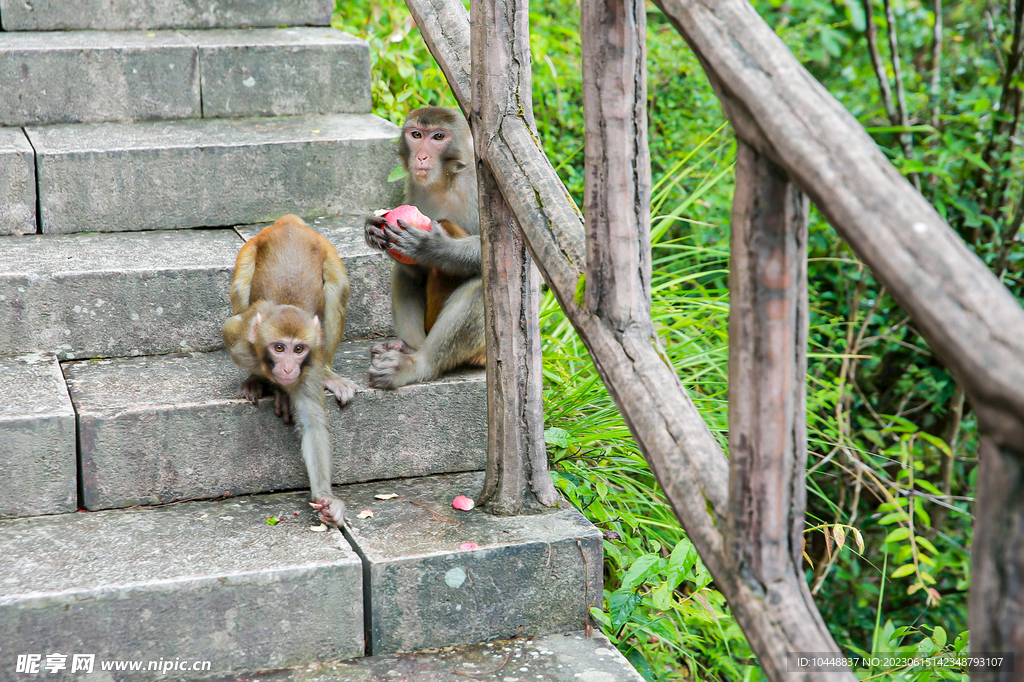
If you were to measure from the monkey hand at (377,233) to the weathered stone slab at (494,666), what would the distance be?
1245 millimetres

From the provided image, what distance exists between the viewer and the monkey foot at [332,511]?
2764mm

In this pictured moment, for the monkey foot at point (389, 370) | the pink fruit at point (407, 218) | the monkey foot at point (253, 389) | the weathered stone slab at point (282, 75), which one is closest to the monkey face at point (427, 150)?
the pink fruit at point (407, 218)

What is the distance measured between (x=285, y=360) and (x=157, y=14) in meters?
2.63

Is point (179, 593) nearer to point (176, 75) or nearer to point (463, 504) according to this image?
point (463, 504)

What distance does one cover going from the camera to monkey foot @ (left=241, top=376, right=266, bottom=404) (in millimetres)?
2947

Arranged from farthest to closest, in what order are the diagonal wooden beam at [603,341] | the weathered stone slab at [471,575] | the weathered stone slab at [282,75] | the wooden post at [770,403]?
the weathered stone slab at [282,75] → the weathered stone slab at [471,575] → the diagonal wooden beam at [603,341] → the wooden post at [770,403]

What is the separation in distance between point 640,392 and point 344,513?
44.2 inches

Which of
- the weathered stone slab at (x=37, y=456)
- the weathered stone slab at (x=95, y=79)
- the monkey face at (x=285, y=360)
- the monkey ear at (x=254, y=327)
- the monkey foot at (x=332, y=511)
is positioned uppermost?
the weathered stone slab at (x=95, y=79)

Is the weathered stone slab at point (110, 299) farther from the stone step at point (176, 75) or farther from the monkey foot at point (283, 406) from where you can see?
the stone step at point (176, 75)

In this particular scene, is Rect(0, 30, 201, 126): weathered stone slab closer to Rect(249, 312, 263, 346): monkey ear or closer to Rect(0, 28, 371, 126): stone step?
Rect(0, 28, 371, 126): stone step

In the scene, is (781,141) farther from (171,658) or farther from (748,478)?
(171,658)

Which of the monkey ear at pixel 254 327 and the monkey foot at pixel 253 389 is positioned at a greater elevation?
the monkey ear at pixel 254 327

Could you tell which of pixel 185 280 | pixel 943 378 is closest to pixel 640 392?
pixel 185 280

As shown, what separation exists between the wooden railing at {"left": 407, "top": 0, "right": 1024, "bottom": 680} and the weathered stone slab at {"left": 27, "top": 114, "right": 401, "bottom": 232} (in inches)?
46.5
